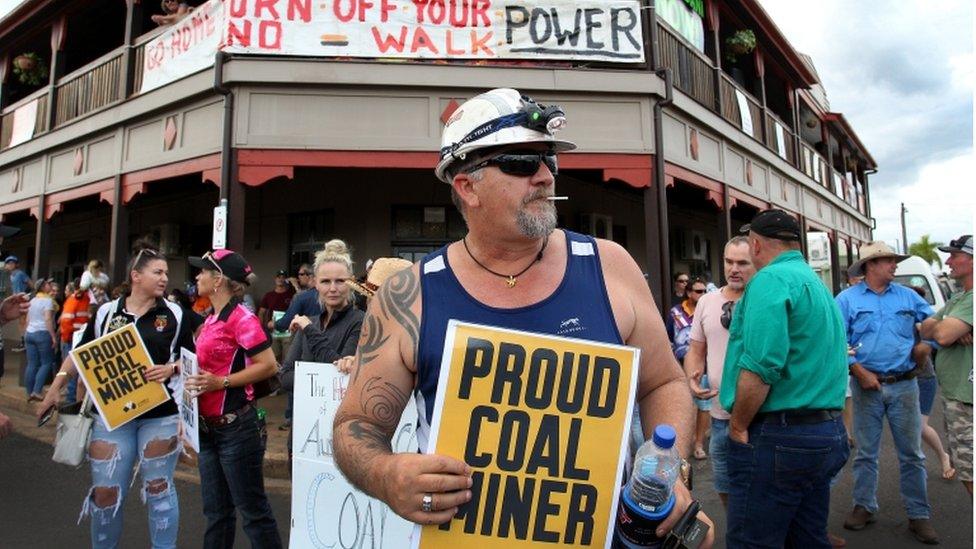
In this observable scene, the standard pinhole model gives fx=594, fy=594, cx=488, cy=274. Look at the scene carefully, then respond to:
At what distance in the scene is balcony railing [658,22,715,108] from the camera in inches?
374

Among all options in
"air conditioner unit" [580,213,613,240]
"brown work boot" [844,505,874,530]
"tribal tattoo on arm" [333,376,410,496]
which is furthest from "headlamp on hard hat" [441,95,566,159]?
"air conditioner unit" [580,213,613,240]

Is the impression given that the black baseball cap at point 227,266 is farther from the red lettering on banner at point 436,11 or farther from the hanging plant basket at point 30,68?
the hanging plant basket at point 30,68

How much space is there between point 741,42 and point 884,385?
10274 millimetres

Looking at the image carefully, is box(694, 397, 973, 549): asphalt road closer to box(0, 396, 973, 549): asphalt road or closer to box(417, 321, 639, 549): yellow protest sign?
box(0, 396, 973, 549): asphalt road

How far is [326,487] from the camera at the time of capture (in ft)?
10.7

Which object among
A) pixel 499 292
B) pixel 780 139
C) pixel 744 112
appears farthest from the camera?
pixel 780 139

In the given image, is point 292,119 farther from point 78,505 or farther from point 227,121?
point 78,505

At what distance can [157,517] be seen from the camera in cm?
334

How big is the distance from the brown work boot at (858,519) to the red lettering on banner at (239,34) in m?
8.56

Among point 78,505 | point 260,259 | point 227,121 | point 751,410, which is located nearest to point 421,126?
point 227,121

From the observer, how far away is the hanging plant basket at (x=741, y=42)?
12508 mm

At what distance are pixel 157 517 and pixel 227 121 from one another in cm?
615

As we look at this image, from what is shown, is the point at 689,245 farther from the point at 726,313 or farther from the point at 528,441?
the point at 528,441

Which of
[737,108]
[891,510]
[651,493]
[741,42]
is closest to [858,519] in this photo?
[891,510]
